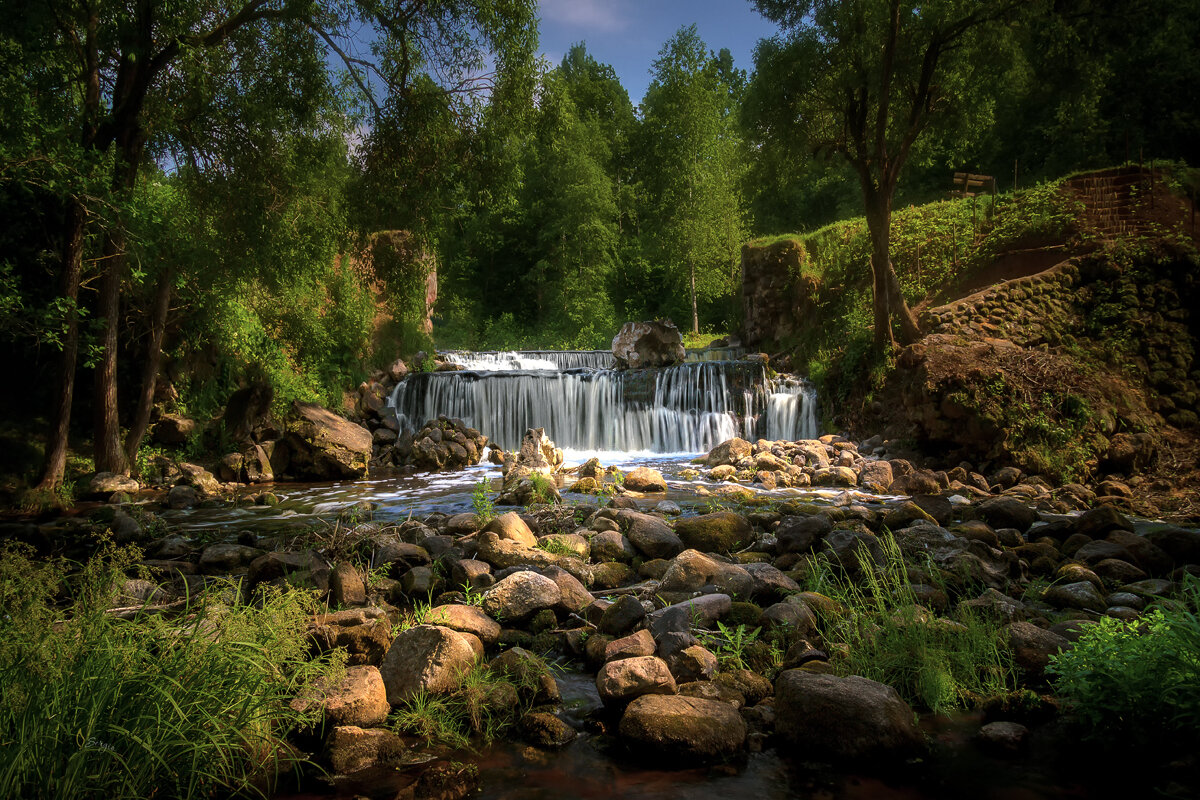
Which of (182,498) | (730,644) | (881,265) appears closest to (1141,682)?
(730,644)

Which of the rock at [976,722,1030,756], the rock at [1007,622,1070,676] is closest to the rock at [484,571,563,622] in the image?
the rock at [976,722,1030,756]

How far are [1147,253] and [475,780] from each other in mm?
15743

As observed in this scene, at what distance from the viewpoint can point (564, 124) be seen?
12320 mm

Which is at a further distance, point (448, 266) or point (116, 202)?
point (448, 266)

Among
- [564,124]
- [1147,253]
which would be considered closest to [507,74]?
[564,124]

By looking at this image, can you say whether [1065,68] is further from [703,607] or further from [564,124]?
[703,607]

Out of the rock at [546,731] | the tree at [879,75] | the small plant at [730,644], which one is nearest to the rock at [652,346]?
the tree at [879,75]

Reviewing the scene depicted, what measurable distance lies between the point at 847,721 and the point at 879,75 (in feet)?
44.3

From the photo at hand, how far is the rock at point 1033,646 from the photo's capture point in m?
4.25

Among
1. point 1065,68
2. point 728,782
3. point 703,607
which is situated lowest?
point 728,782

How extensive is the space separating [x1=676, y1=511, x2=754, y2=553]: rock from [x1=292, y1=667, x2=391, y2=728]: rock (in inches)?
153

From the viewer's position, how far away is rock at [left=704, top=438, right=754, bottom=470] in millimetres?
14125

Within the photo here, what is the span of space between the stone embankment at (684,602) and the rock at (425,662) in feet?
0.04

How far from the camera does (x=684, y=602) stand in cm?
505
